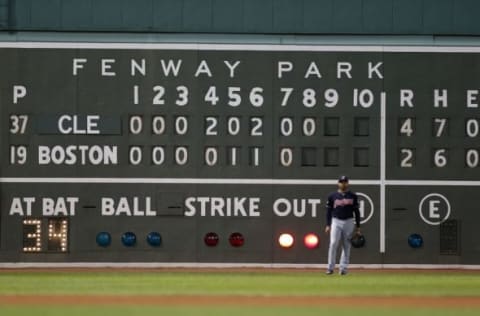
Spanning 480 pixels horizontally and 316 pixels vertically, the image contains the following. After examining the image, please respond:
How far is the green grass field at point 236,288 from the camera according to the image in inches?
627

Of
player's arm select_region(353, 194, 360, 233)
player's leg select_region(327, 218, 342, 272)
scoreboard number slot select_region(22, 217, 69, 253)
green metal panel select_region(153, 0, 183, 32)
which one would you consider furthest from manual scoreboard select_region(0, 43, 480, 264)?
player's leg select_region(327, 218, 342, 272)

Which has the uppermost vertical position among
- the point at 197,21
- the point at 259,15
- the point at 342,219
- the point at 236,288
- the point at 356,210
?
the point at 259,15

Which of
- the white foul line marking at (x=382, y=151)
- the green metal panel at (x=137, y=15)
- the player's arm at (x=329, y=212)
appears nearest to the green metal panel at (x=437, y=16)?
the white foul line marking at (x=382, y=151)

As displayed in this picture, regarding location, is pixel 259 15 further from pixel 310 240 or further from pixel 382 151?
pixel 310 240

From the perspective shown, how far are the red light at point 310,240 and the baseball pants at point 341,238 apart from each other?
554mm

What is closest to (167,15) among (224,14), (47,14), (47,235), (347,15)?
(224,14)

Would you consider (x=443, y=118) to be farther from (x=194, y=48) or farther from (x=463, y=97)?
(x=194, y=48)

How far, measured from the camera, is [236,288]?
65.0 feet

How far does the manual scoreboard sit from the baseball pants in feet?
2.21

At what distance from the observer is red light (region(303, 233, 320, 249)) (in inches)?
938

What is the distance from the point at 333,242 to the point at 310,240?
77cm

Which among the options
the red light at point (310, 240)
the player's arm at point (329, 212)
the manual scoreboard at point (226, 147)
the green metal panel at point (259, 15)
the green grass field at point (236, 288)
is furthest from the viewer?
the green metal panel at point (259, 15)

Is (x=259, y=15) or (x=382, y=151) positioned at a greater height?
(x=259, y=15)

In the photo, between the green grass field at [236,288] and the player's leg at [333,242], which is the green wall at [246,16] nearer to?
the player's leg at [333,242]
